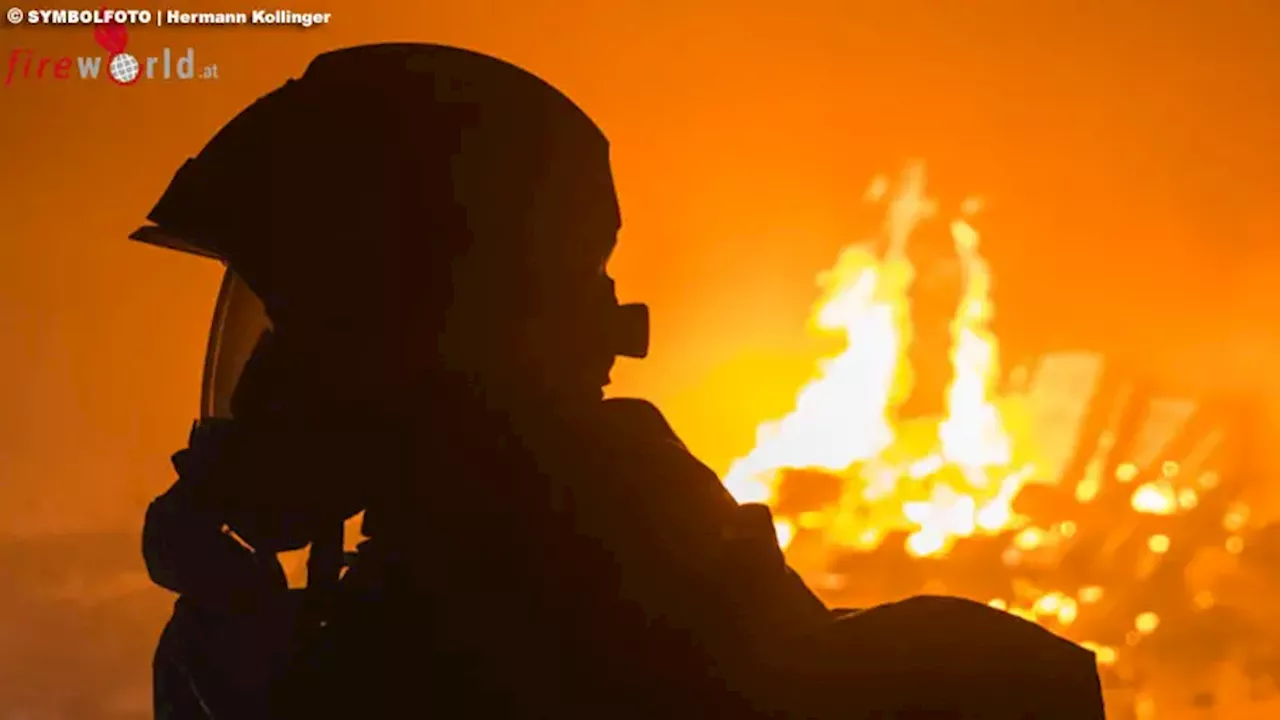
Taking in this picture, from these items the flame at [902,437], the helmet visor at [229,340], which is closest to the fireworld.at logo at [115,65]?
the flame at [902,437]

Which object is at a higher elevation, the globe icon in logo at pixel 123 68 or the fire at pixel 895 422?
the globe icon in logo at pixel 123 68

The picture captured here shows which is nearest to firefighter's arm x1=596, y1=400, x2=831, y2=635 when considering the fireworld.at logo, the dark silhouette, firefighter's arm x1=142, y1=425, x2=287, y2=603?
the dark silhouette

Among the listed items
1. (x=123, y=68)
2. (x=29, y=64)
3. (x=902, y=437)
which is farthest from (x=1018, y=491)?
(x=29, y=64)

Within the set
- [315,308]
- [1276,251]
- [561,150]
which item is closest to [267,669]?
[315,308]

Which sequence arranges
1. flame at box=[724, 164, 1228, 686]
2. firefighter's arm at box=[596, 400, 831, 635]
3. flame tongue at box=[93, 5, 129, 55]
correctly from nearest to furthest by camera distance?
firefighter's arm at box=[596, 400, 831, 635] → flame tongue at box=[93, 5, 129, 55] → flame at box=[724, 164, 1228, 686]

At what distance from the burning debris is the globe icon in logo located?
1.02 meters

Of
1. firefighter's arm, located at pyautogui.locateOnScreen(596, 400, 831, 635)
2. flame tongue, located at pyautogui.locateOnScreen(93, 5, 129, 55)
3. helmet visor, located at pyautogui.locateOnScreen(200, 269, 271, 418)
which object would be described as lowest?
firefighter's arm, located at pyautogui.locateOnScreen(596, 400, 831, 635)

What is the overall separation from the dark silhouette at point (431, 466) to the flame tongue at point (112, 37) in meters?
1.21

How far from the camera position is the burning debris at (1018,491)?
77.9 inches

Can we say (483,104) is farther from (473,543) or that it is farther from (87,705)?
(87,705)

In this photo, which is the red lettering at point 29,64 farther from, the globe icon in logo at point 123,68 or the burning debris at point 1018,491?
the burning debris at point 1018,491

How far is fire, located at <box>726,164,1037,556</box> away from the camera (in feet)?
6.43

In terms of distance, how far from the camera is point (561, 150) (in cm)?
68

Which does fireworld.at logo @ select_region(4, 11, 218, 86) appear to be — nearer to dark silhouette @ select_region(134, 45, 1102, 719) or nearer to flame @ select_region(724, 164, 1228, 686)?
flame @ select_region(724, 164, 1228, 686)
